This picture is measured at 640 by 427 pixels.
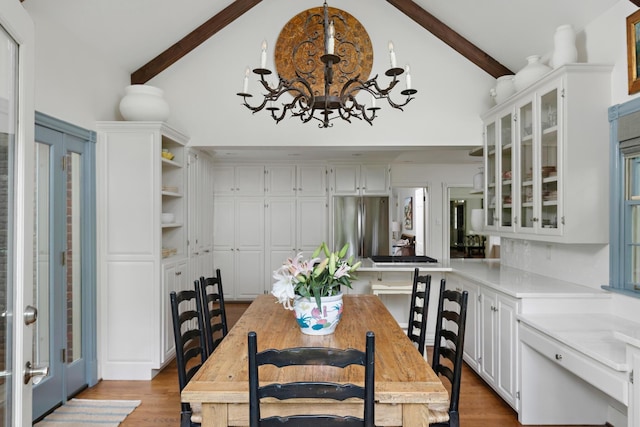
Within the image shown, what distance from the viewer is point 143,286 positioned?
347 cm

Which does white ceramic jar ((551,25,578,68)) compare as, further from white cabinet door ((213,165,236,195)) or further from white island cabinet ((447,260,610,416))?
white cabinet door ((213,165,236,195))

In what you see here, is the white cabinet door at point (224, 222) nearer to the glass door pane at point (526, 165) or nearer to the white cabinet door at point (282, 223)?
the white cabinet door at point (282, 223)

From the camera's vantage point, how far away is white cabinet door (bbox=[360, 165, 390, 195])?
6.40m

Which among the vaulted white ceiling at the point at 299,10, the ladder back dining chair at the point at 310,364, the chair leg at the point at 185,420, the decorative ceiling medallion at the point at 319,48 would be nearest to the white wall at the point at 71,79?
the vaulted white ceiling at the point at 299,10

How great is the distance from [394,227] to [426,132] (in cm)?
280

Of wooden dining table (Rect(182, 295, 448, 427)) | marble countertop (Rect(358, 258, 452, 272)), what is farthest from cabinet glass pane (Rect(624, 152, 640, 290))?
marble countertop (Rect(358, 258, 452, 272))

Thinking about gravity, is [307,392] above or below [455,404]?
above

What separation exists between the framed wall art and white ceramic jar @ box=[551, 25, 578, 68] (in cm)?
38

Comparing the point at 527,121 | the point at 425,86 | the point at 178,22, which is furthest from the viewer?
the point at 425,86

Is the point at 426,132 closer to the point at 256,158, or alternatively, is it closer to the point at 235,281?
the point at 256,158

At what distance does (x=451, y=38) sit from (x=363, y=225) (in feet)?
9.92

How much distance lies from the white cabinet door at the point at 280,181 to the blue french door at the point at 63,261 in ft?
10.8

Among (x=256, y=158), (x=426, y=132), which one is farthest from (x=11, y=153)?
(x=256, y=158)

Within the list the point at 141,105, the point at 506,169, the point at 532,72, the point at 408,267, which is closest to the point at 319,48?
the point at 141,105
